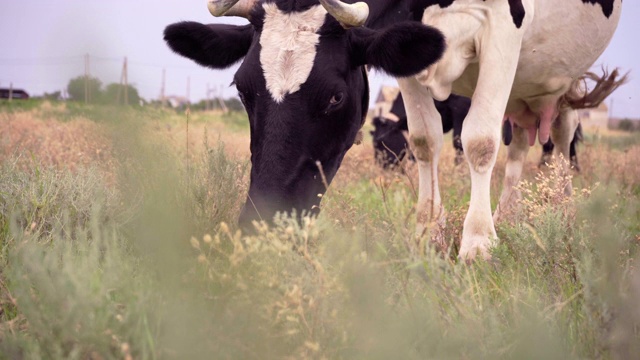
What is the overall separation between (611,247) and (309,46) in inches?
93.3

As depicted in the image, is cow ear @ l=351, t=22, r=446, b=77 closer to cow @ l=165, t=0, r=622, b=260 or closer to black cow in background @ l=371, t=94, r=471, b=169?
cow @ l=165, t=0, r=622, b=260

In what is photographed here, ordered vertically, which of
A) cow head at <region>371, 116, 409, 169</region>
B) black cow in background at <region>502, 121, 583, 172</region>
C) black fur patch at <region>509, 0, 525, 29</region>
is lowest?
cow head at <region>371, 116, 409, 169</region>

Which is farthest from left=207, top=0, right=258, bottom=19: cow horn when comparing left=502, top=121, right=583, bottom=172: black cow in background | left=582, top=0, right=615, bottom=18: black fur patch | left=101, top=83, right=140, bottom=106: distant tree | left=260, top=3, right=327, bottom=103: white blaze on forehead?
left=502, top=121, right=583, bottom=172: black cow in background

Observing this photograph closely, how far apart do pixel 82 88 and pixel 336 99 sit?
2.42 meters

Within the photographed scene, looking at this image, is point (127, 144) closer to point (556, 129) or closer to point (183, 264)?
point (183, 264)

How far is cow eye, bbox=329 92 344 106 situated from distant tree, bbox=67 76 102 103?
2.32 metres

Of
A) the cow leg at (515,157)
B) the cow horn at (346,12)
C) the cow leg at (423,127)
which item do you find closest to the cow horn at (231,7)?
the cow horn at (346,12)

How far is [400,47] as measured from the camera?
370 cm

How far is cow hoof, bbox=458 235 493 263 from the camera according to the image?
12.2 ft

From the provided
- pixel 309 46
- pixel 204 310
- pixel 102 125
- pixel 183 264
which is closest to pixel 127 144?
pixel 102 125

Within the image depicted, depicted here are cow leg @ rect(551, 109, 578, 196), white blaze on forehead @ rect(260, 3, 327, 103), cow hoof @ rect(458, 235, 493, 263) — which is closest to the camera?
white blaze on forehead @ rect(260, 3, 327, 103)

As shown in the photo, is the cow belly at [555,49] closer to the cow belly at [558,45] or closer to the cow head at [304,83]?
the cow belly at [558,45]

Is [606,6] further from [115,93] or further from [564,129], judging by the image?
[115,93]

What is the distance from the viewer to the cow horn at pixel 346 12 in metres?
3.59
